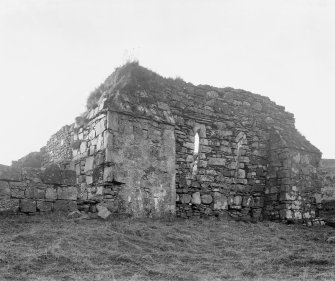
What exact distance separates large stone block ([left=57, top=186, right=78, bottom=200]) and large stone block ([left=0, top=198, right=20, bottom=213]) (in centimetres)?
95

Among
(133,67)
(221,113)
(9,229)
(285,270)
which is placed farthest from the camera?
(221,113)

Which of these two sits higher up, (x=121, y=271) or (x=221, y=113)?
(x=221, y=113)

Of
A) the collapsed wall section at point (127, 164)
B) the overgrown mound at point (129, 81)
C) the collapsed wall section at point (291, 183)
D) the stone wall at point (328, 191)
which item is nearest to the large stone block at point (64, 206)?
the collapsed wall section at point (127, 164)

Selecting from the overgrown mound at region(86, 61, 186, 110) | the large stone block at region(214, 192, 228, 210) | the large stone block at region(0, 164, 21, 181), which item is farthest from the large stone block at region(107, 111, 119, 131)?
the large stone block at region(214, 192, 228, 210)

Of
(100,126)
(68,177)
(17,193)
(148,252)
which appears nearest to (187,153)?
(100,126)

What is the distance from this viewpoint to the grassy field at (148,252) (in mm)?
6752

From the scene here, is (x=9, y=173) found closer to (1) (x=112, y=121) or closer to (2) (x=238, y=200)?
(1) (x=112, y=121)

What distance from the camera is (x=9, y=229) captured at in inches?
335

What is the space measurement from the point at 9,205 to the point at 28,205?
1.28 ft

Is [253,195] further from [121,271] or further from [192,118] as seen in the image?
[121,271]

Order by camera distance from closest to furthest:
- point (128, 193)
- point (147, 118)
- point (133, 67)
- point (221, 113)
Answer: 1. point (128, 193)
2. point (147, 118)
3. point (133, 67)
4. point (221, 113)

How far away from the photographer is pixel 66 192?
10.1m

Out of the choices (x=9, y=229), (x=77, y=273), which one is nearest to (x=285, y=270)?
(x=77, y=273)

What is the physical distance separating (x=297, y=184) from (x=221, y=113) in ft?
10.7
